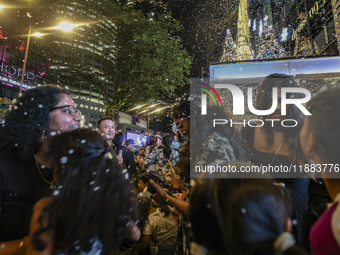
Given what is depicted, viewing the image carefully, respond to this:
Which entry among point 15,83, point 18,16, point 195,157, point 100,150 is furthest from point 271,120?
point 15,83

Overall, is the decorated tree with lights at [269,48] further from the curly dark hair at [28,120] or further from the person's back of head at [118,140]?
the curly dark hair at [28,120]

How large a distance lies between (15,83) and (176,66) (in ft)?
40.3

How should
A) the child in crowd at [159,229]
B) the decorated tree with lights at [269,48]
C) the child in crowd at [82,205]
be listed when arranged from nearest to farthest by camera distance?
the child in crowd at [82,205] < the child in crowd at [159,229] < the decorated tree with lights at [269,48]

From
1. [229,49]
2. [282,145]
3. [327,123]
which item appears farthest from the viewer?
[229,49]

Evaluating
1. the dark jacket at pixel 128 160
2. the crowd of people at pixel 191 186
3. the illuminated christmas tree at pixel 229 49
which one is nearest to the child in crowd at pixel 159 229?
the crowd of people at pixel 191 186

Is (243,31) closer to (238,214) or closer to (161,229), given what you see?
(161,229)

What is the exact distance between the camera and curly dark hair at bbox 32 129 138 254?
1092 mm

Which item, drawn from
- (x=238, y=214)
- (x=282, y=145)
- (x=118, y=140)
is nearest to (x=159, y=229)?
(x=282, y=145)

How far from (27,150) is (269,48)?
1029cm

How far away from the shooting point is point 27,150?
5.20ft

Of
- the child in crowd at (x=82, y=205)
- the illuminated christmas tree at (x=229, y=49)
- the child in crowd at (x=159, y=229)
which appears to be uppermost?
the illuminated christmas tree at (x=229, y=49)

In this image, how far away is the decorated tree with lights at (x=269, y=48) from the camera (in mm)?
8914

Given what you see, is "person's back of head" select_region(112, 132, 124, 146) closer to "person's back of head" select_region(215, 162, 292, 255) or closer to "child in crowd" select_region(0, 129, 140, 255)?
"child in crowd" select_region(0, 129, 140, 255)

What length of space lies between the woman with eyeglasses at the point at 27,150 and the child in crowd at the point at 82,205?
0.76 feet
